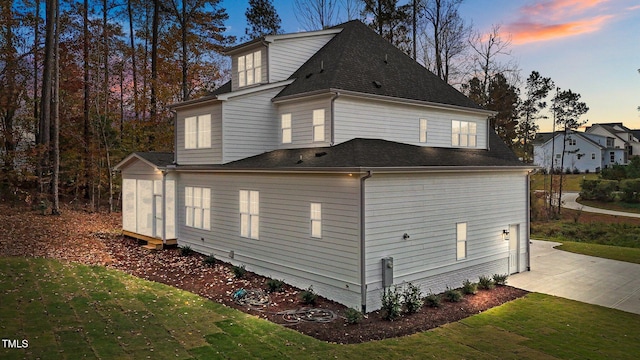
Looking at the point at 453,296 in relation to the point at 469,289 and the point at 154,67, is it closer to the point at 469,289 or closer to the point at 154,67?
the point at 469,289

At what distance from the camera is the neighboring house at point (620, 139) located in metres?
59.9

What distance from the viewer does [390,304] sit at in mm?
10492

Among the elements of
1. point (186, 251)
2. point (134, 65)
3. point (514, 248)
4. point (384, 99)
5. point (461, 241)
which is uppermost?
point (134, 65)

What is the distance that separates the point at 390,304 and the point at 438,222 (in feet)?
11.3

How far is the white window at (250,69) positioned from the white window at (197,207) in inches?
195

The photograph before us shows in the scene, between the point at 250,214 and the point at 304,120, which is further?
the point at 304,120

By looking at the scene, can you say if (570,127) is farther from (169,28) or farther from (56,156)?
(56,156)

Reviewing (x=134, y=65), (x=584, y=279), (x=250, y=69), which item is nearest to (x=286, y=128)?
(x=250, y=69)

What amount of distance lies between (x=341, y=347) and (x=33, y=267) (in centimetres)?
974

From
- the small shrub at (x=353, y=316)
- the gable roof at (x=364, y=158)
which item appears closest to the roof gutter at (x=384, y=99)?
the gable roof at (x=364, y=158)

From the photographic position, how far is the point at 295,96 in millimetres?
14961

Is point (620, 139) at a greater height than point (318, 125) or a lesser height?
greater

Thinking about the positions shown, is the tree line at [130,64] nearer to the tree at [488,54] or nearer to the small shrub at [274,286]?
the tree at [488,54]

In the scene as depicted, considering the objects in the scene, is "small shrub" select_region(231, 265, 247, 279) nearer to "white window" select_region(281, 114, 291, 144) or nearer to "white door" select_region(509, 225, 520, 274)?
"white window" select_region(281, 114, 291, 144)
